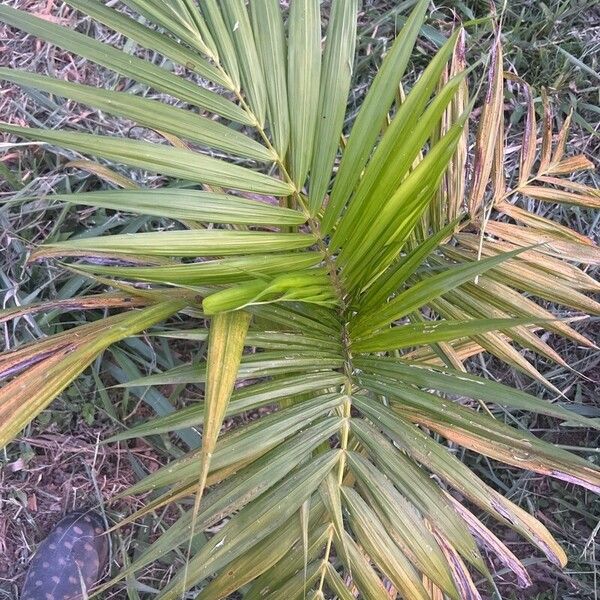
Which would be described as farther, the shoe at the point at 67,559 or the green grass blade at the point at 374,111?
the shoe at the point at 67,559

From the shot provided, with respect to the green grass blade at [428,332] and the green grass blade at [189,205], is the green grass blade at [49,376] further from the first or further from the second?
the green grass blade at [428,332]

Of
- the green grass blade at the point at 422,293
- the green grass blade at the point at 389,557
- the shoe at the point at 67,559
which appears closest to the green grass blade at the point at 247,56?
the green grass blade at the point at 422,293

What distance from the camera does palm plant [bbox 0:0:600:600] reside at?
58 centimetres

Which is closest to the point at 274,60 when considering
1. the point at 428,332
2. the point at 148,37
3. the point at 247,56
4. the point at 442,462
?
the point at 247,56

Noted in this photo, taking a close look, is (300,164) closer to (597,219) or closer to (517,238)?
(517,238)

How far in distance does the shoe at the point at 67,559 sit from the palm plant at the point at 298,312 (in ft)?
1.83

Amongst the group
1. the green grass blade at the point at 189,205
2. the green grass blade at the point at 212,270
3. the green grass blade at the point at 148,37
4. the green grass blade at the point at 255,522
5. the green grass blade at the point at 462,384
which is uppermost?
the green grass blade at the point at 148,37

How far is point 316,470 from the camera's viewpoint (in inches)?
25.0

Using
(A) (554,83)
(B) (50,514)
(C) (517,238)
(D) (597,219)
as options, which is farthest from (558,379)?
(B) (50,514)

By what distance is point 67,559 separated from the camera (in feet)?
3.62

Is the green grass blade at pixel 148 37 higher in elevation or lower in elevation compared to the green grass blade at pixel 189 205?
higher

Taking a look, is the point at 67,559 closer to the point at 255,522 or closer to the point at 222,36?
the point at 255,522

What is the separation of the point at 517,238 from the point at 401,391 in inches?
12.7

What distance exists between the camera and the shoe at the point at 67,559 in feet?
3.63
